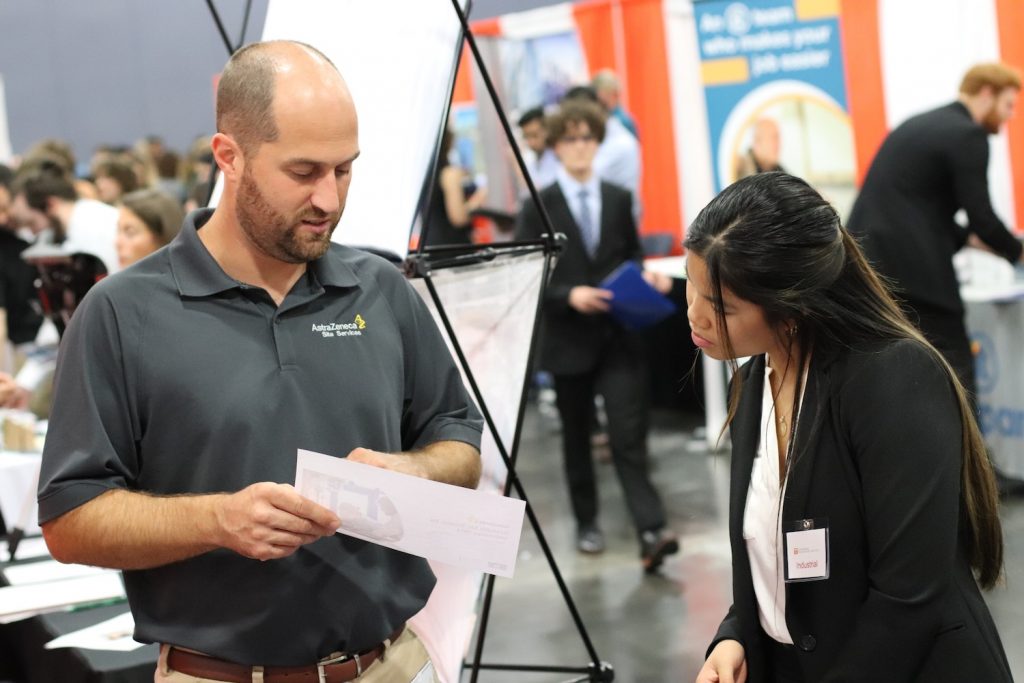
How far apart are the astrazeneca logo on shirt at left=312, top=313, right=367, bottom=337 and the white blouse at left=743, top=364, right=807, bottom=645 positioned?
590 mm

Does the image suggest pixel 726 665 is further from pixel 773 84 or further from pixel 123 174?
pixel 123 174

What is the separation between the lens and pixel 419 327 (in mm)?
1729

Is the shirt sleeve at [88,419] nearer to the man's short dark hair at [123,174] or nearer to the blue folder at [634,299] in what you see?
the blue folder at [634,299]

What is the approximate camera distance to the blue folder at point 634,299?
409cm

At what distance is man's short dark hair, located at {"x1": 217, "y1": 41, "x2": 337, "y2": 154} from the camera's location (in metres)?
1.50

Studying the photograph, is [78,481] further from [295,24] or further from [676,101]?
[676,101]

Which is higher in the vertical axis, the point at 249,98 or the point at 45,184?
the point at 249,98

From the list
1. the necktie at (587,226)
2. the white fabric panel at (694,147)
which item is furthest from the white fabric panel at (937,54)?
the necktie at (587,226)

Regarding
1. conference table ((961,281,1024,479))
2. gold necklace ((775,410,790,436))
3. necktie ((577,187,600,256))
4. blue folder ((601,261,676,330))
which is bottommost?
conference table ((961,281,1024,479))

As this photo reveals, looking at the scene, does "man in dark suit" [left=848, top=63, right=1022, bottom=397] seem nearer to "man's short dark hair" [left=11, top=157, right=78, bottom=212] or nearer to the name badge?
the name badge

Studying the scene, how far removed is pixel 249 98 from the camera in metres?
1.52

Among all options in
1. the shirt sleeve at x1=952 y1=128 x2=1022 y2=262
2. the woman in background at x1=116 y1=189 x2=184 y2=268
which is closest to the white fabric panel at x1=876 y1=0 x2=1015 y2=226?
the shirt sleeve at x1=952 y1=128 x2=1022 y2=262

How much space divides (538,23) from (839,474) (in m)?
8.10

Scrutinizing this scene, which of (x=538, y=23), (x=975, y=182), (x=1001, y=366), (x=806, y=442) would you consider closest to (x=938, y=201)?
(x=975, y=182)
